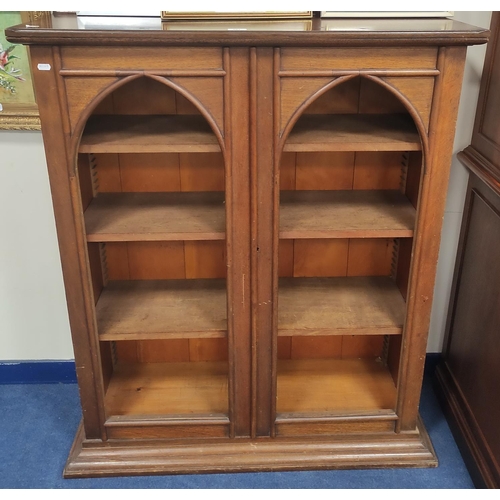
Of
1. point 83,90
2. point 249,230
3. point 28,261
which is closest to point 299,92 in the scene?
point 249,230

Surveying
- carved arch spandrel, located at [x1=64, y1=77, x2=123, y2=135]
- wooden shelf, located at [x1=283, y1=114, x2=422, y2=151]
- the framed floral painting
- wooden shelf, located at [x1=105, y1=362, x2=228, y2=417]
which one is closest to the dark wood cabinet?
wooden shelf, located at [x1=283, y1=114, x2=422, y2=151]

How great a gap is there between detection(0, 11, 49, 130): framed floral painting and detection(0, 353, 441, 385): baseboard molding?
3.06 ft

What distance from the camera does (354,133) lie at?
1533 millimetres

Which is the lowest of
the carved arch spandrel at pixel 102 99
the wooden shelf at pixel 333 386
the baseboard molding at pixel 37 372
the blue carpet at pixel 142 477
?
the blue carpet at pixel 142 477

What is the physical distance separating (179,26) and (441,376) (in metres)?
1.54

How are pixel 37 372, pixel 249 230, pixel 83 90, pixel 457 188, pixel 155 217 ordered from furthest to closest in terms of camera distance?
pixel 37 372 → pixel 457 188 → pixel 155 217 → pixel 249 230 → pixel 83 90

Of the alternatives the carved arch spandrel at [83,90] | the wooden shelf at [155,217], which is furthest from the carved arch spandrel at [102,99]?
the wooden shelf at [155,217]

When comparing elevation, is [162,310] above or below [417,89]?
below

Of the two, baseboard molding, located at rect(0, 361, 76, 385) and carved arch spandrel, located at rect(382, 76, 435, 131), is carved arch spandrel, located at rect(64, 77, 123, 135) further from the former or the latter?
baseboard molding, located at rect(0, 361, 76, 385)

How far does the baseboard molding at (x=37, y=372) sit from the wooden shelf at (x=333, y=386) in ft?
2.76

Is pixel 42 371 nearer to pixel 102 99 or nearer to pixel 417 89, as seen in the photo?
pixel 102 99

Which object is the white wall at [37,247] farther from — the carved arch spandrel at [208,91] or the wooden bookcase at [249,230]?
the carved arch spandrel at [208,91]

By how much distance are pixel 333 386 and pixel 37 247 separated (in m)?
1.14

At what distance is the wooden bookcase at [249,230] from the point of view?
1.35m
